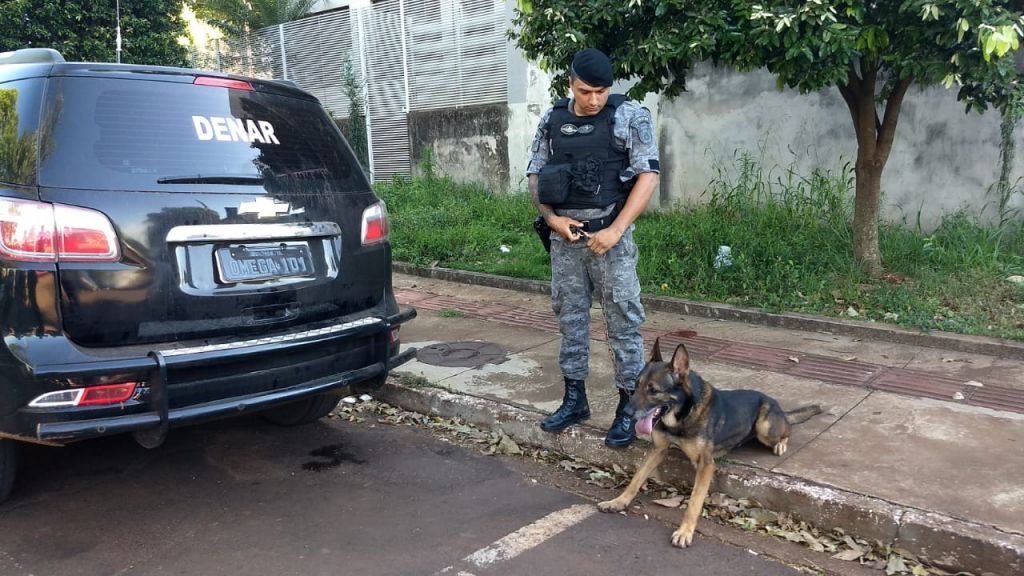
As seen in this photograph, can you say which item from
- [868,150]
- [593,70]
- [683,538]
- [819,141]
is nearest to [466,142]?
[819,141]

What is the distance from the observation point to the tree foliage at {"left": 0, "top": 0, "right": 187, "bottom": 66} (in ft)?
39.1

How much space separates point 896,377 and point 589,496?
7.59ft

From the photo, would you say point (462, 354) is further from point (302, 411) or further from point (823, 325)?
point (823, 325)

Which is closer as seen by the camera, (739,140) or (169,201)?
(169,201)

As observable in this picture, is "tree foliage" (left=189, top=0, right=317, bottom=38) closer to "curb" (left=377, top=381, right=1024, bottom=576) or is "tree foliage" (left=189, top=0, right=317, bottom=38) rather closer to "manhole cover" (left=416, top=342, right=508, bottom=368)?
"manhole cover" (left=416, top=342, right=508, bottom=368)

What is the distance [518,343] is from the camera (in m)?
5.73

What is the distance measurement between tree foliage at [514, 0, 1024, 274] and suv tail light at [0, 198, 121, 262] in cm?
345

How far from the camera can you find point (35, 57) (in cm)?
325

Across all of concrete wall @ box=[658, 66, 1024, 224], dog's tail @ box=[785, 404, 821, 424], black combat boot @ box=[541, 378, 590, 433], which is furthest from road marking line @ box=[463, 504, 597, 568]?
concrete wall @ box=[658, 66, 1024, 224]

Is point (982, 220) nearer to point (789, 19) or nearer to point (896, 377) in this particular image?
point (896, 377)

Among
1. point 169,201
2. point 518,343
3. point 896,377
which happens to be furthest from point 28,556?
point 896,377

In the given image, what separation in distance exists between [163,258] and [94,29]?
12.0 m

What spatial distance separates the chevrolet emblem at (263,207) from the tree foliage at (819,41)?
276cm

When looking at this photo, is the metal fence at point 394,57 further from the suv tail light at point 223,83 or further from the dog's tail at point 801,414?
the dog's tail at point 801,414
